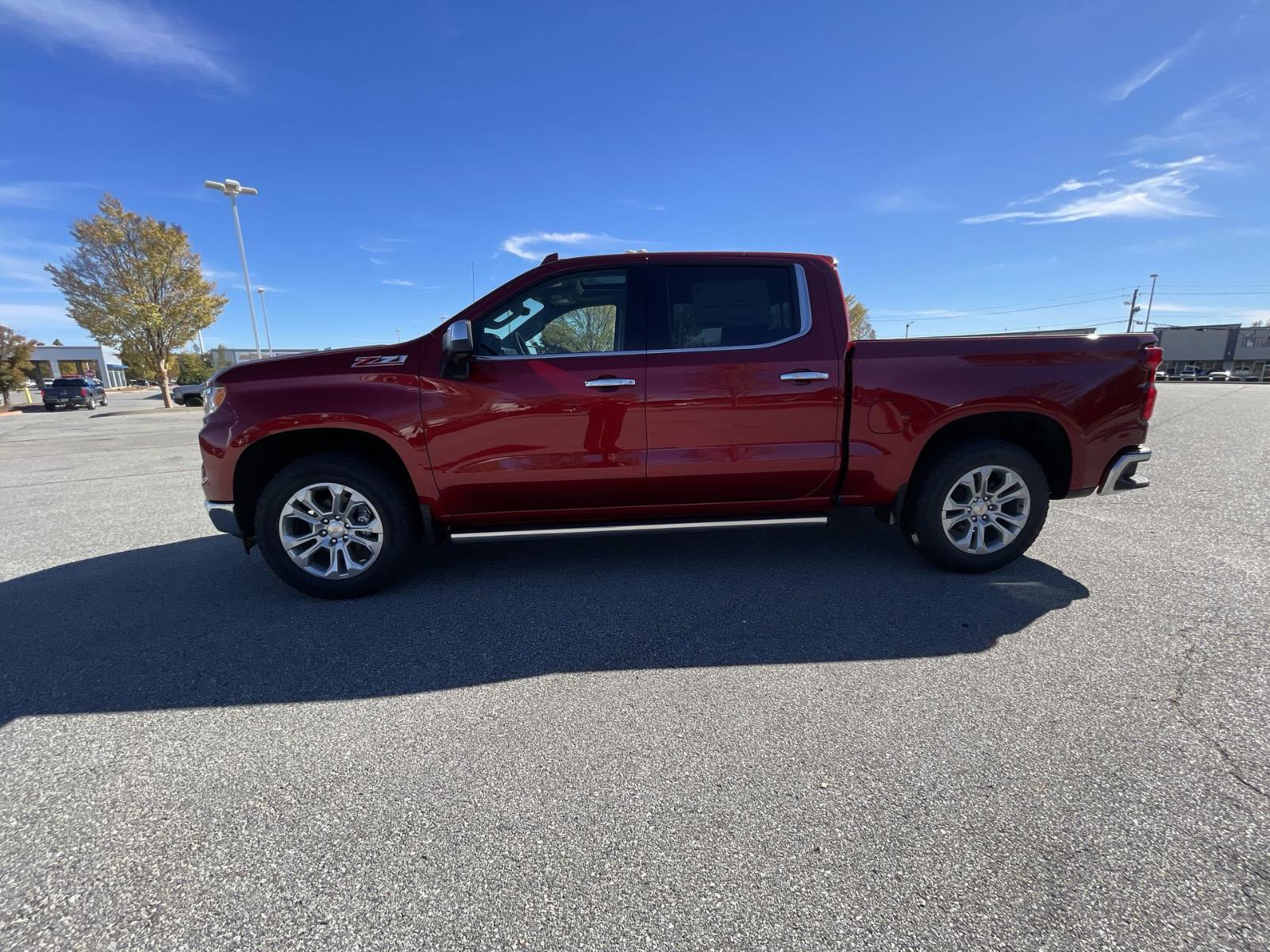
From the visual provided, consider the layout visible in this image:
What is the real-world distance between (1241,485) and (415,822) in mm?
8397

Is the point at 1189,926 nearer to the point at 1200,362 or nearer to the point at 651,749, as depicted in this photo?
the point at 651,749

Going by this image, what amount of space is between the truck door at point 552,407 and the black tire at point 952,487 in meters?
1.81

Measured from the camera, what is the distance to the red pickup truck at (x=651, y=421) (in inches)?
137

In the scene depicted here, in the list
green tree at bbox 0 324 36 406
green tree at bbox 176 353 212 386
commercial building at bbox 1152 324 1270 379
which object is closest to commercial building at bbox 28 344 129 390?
green tree at bbox 176 353 212 386

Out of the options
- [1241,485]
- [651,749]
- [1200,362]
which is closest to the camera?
[651,749]

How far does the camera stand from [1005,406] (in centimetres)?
363

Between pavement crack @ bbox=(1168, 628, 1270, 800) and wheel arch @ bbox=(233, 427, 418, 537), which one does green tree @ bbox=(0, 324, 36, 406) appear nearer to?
wheel arch @ bbox=(233, 427, 418, 537)

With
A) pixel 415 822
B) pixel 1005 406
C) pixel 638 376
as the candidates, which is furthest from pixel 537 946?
pixel 1005 406

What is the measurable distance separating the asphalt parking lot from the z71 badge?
4.63ft

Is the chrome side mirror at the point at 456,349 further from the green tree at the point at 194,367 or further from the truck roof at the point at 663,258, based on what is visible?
the green tree at the point at 194,367

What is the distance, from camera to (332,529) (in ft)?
11.7

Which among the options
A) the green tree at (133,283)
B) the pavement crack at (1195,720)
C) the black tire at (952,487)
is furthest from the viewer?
the green tree at (133,283)

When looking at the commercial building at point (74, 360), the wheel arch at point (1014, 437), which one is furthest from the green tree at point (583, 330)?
the commercial building at point (74, 360)

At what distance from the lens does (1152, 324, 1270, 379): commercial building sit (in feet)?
208
